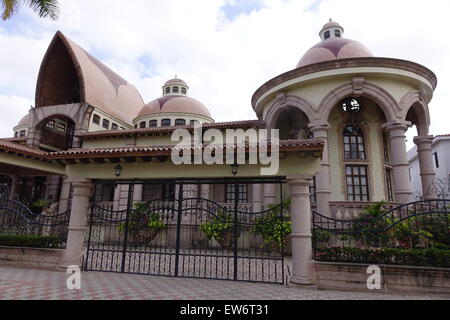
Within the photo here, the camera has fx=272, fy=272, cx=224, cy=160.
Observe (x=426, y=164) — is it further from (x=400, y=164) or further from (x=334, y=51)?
(x=334, y=51)

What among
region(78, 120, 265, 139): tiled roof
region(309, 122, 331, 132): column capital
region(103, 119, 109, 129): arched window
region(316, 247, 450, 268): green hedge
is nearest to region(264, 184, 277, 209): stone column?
region(309, 122, 331, 132): column capital

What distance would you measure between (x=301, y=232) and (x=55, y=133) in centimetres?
2236

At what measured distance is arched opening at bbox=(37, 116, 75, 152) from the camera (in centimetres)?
2106

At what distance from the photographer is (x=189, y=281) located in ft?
25.2

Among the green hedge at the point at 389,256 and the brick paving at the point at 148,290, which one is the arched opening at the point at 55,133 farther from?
the green hedge at the point at 389,256

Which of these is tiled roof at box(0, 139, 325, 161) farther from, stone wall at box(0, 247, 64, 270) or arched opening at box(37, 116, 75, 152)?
arched opening at box(37, 116, 75, 152)

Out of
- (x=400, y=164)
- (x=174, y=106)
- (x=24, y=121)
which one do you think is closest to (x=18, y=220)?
(x=174, y=106)

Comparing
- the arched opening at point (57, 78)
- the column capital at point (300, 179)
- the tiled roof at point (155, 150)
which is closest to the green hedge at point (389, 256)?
the column capital at point (300, 179)

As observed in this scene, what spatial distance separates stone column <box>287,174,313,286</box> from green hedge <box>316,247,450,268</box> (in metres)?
0.45

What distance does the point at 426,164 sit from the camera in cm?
1436

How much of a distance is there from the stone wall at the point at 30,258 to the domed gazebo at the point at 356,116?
10.9 metres

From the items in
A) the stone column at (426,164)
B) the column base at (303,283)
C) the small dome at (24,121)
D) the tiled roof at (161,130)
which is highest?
the small dome at (24,121)

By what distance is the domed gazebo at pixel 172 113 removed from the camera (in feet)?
76.8
